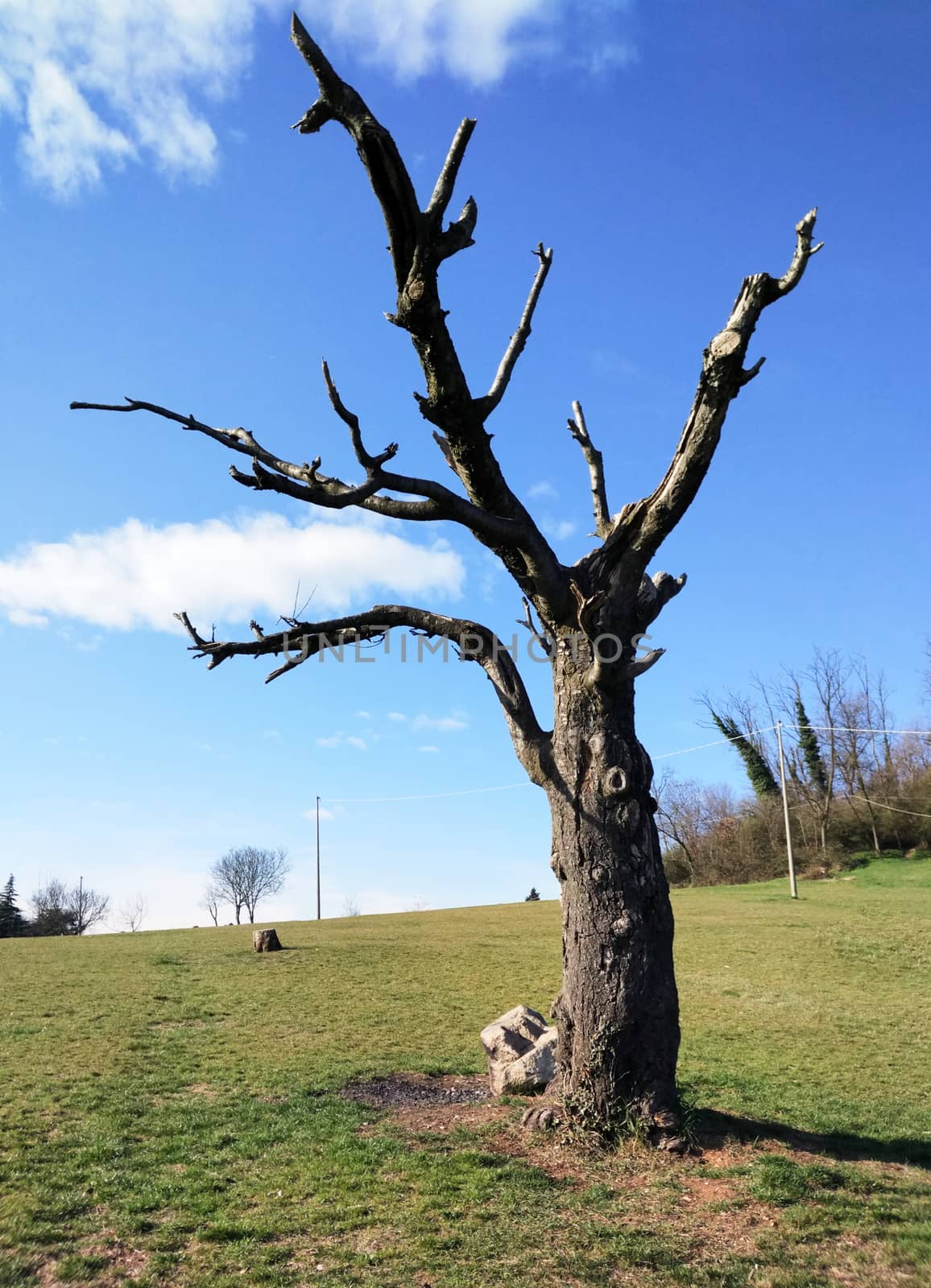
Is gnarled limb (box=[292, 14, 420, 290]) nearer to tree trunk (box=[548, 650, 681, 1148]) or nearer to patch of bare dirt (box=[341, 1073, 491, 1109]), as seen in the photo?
tree trunk (box=[548, 650, 681, 1148])

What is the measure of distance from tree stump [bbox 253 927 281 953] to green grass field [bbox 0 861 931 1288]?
4.82m

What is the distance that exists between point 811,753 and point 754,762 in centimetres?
369

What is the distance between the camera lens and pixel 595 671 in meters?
8.32

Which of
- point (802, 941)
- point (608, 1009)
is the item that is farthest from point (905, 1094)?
point (802, 941)

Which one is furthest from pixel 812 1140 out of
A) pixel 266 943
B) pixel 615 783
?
pixel 266 943

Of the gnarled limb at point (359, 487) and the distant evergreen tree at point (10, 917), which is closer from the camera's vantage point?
the gnarled limb at point (359, 487)

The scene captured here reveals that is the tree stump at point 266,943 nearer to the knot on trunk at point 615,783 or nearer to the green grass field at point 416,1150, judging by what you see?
the green grass field at point 416,1150

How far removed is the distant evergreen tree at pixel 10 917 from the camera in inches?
2354

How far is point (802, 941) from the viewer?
24.8 m

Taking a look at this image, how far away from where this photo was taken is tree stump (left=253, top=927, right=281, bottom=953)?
82.5 ft

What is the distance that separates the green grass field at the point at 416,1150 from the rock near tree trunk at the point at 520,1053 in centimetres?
66

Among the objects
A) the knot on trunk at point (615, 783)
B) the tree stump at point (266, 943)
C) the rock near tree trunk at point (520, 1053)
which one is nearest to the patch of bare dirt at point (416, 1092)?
the rock near tree trunk at point (520, 1053)

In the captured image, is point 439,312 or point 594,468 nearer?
point 439,312

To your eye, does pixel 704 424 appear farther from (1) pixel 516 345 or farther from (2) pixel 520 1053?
(2) pixel 520 1053
